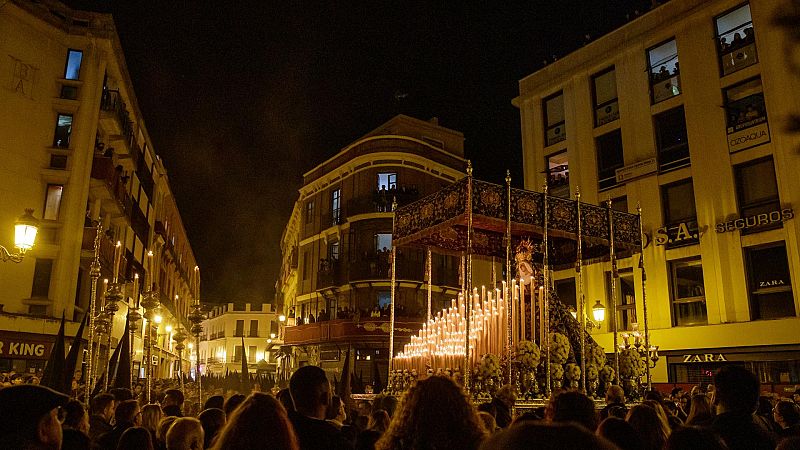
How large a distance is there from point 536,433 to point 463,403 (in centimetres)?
190

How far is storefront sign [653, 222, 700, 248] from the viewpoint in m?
21.5

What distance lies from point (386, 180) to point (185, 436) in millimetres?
34320

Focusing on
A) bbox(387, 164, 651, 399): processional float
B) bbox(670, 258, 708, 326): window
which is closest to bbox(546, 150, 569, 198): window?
bbox(670, 258, 708, 326): window

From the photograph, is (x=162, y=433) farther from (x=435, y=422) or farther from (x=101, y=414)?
(x=435, y=422)

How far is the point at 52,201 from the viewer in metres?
23.2

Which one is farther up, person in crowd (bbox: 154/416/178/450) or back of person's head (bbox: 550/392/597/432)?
back of person's head (bbox: 550/392/597/432)

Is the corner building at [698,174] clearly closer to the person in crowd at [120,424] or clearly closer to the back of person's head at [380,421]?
the back of person's head at [380,421]

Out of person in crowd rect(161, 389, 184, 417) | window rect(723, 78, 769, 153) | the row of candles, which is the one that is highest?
window rect(723, 78, 769, 153)

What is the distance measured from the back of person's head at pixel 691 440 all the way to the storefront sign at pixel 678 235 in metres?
19.9

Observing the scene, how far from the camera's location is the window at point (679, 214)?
70.9ft

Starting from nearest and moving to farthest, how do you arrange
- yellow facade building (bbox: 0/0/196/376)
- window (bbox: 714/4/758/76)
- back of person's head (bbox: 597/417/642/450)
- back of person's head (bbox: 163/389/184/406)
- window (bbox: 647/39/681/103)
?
1. back of person's head (bbox: 597/417/642/450)
2. back of person's head (bbox: 163/389/184/406)
3. window (bbox: 714/4/758/76)
4. yellow facade building (bbox: 0/0/196/376)
5. window (bbox: 647/39/681/103)

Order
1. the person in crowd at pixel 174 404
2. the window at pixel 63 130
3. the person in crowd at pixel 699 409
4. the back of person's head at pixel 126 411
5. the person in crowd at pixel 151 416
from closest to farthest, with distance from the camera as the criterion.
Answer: the back of person's head at pixel 126 411 → the person in crowd at pixel 699 409 → the person in crowd at pixel 151 416 → the person in crowd at pixel 174 404 → the window at pixel 63 130

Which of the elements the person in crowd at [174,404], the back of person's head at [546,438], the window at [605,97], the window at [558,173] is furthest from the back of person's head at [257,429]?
the window at [558,173]

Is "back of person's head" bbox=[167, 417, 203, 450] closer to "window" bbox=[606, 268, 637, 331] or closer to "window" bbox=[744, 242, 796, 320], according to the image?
"window" bbox=[744, 242, 796, 320]
